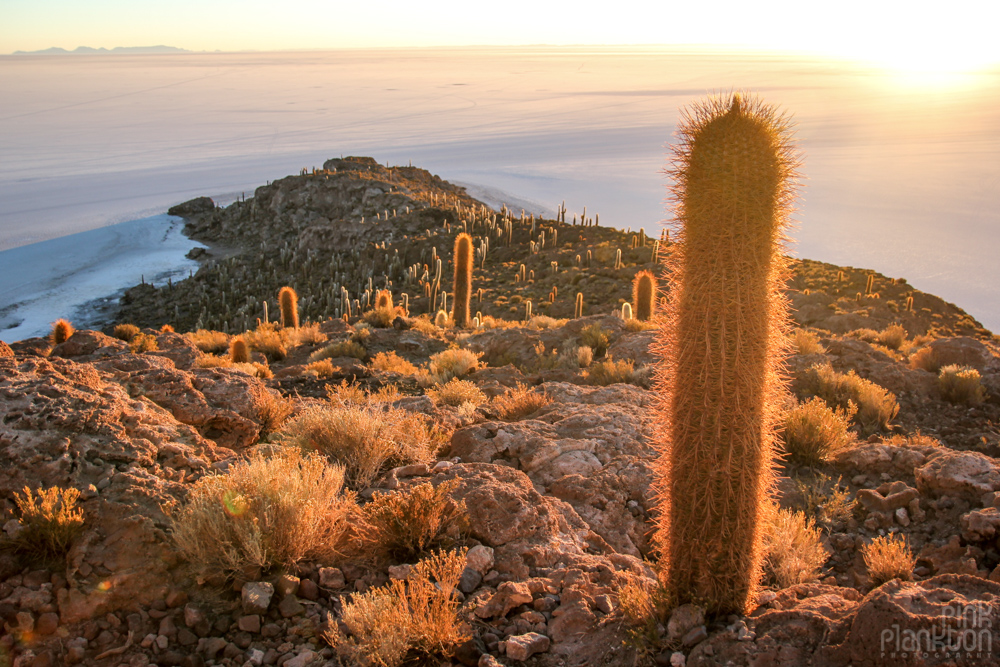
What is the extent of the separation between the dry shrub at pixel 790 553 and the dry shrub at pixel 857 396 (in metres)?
4.67

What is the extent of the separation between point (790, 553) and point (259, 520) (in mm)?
4126

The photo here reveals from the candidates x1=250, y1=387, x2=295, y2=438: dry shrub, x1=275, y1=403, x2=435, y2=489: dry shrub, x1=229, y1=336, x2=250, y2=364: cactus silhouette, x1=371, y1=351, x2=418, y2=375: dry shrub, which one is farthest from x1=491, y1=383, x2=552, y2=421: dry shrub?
x1=229, y1=336, x2=250, y2=364: cactus silhouette

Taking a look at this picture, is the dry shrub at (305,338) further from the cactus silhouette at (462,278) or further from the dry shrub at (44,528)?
the dry shrub at (44,528)

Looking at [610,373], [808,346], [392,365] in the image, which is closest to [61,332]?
[392,365]

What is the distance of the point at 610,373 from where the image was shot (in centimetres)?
1116

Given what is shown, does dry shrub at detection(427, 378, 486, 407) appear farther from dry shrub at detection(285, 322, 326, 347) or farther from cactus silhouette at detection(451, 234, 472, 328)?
cactus silhouette at detection(451, 234, 472, 328)

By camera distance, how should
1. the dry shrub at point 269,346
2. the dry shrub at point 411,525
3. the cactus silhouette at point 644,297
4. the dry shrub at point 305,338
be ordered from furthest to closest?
the cactus silhouette at point 644,297
the dry shrub at point 305,338
the dry shrub at point 269,346
the dry shrub at point 411,525

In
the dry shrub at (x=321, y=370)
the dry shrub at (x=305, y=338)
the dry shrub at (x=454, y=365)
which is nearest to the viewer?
the dry shrub at (x=321, y=370)

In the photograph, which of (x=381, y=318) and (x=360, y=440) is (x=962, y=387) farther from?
(x=381, y=318)

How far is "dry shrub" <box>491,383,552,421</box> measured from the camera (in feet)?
27.6

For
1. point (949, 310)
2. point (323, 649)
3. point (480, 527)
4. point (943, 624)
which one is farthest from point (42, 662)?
point (949, 310)

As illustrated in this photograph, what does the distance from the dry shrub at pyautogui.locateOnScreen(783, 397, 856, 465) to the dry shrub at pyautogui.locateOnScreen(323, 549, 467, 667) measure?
16.7 feet

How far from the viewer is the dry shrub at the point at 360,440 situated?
599cm

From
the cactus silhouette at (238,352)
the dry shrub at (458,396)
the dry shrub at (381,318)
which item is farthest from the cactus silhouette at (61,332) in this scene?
the dry shrub at (458,396)
